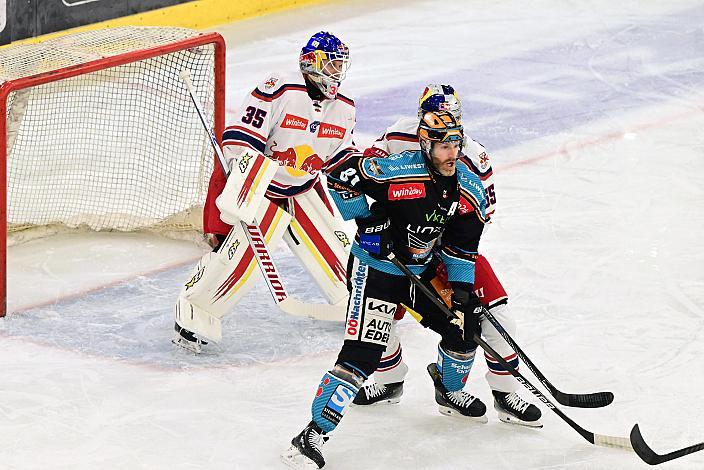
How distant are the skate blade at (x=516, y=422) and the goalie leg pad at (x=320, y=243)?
89cm

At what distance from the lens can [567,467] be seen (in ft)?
12.9

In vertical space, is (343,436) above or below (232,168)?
below

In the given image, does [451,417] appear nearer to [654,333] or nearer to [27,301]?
[654,333]

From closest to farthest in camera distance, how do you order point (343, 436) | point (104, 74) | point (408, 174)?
point (408, 174) → point (343, 436) → point (104, 74)

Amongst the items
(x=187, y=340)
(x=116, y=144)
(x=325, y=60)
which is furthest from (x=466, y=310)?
(x=116, y=144)

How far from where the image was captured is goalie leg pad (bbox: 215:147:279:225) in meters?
4.35

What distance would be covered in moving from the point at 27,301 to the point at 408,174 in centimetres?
185

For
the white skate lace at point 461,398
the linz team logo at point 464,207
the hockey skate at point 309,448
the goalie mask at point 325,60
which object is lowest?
the white skate lace at point 461,398

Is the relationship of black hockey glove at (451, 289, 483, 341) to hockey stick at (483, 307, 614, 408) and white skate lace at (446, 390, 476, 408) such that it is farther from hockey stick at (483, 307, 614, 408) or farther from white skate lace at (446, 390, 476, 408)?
white skate lace at (446, 390, 476, 408)

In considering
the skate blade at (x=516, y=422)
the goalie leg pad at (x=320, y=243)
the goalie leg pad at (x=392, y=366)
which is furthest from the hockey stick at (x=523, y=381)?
the goalie leg pad at (x=320, y=243)

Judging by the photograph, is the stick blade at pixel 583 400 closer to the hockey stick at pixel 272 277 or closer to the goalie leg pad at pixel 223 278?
the hockey stick at pixel 272 277

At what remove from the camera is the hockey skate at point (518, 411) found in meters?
4.13

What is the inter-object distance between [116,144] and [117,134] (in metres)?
0.07

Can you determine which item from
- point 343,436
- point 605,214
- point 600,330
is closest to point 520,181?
point 605,214
